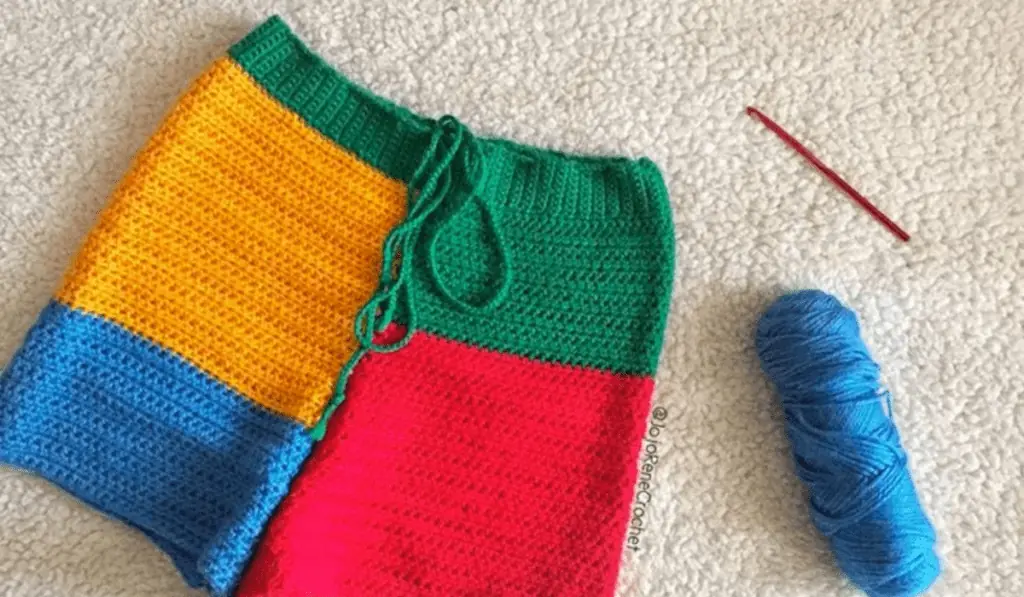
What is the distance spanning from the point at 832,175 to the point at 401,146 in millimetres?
511

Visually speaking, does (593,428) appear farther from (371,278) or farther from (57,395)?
A: (57,395)

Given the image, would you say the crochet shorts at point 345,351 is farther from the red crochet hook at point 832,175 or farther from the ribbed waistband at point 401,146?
the red crochet hook at point 832,175

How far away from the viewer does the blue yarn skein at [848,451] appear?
0.99m

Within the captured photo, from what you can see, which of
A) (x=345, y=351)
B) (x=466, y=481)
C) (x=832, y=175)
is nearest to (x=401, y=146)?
(x=345, y=351)

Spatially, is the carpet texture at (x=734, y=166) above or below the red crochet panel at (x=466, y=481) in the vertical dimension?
above

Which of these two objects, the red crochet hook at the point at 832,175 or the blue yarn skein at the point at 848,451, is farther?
the red crochet hook at the point at 832,175

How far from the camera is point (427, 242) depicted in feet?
3.38

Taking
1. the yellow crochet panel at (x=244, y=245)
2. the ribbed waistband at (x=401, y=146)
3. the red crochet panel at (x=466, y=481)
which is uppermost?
the ribbed waistband at (x=401, y=146)

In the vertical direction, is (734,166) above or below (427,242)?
above

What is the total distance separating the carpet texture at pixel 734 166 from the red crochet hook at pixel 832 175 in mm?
11

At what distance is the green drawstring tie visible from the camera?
1.01 meters

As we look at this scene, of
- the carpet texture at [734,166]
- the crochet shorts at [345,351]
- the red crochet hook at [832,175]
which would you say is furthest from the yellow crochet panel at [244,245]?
the red crochet hook at [832,175]

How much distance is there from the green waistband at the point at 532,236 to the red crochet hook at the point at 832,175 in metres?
0.17

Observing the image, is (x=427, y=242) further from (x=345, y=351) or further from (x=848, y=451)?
(x=848, y=451)
